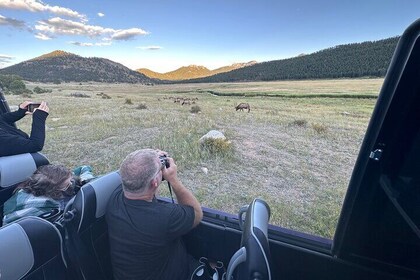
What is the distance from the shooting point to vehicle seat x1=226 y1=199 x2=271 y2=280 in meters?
0.78

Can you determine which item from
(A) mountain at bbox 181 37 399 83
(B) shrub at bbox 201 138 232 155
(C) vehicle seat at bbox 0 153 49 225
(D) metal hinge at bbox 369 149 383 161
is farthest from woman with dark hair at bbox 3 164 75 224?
(B) shrub at bbox 201 138 232 155

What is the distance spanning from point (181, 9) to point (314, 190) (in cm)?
300

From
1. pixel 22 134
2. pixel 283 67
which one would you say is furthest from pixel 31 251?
pixel 283 67

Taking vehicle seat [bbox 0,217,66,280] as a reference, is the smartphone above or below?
above

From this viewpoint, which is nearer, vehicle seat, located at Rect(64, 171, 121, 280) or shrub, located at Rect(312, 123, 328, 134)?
vehicle seat, located at Rect(64, 171, 121, 280)

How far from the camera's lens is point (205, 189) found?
362 centimetres

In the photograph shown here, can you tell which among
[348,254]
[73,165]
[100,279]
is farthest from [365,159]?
[73,165]

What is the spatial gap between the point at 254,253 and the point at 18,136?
2046mm

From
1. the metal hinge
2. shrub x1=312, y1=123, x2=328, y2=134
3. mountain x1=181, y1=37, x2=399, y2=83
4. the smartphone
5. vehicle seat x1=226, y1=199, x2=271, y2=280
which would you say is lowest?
shrub x1=312, y1=123, x2=328, y2=134

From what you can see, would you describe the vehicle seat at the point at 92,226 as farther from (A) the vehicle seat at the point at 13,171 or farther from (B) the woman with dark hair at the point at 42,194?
(A) the vehicle seat at the point at 13,171

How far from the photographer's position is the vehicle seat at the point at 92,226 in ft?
4.07

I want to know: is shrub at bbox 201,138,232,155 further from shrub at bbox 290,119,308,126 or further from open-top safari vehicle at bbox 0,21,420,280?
shrub at bbox 290,119,308,126

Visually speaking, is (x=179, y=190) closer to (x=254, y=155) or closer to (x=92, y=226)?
(x=92, y=226)

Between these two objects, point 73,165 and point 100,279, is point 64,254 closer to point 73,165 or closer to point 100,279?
point 100,279
